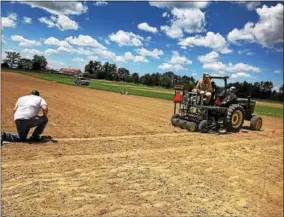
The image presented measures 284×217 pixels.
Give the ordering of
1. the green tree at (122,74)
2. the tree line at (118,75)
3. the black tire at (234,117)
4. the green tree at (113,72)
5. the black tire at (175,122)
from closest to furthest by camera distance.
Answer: the black tire at (234,117)
the black tire at (175,122)
the tree line at (118,75)
the green tree at (113,72)
the green tree at (122,74)

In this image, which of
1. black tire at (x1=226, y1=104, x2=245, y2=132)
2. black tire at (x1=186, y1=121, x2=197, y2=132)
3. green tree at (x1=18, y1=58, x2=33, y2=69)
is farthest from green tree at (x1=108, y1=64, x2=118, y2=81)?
black tire at (x1=186, y1=121, x2=197, y2=132)

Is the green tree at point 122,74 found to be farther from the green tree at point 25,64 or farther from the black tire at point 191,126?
the black tire at point 191,126

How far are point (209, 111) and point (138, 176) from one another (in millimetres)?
6530

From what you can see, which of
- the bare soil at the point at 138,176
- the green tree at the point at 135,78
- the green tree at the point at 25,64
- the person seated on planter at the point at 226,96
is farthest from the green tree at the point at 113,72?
the bare soil at the point at 138,176

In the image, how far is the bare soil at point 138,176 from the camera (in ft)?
16.8

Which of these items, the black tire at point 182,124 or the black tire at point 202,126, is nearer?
the black tire at point 202,126

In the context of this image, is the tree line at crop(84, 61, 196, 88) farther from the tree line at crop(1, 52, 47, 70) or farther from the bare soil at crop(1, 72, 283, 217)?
the bare soil at crop(1, 72, 283, 217)

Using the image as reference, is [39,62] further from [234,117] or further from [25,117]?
[25,117]

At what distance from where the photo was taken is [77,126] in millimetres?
11383

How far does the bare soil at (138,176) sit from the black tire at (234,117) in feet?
6.84

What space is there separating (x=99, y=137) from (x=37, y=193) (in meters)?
4.58

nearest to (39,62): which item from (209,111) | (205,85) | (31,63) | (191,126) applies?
(31,63)

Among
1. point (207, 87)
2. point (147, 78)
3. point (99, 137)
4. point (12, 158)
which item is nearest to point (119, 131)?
point (99, 137)

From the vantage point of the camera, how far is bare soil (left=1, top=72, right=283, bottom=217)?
511cm
